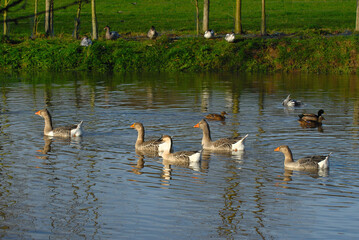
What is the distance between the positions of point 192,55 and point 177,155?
32.5 metres

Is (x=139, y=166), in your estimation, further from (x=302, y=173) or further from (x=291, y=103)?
(x=291, y=103)

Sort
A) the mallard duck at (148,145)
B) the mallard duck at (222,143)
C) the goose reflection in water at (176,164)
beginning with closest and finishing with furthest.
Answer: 1. the goose reflection in water at (176,164)
2. the mallard duck at (222,143)
3. the mallard duck at (148,145)

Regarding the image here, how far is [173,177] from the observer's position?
16.5 metres

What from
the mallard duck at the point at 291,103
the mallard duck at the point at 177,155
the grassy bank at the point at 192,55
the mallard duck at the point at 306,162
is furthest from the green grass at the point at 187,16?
the mallard duck at the point at 306,162

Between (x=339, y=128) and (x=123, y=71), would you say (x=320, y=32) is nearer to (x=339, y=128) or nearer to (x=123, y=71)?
(x=123, y=71)

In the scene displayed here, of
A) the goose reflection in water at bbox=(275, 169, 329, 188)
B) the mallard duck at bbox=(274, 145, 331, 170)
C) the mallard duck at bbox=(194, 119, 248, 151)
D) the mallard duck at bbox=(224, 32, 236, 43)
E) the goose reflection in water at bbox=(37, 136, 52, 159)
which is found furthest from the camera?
the mallard duck at bbox=(224, 32, 236, 43)

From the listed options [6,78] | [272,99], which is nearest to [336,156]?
[272,99]

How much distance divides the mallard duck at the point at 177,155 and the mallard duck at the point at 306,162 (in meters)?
2.43

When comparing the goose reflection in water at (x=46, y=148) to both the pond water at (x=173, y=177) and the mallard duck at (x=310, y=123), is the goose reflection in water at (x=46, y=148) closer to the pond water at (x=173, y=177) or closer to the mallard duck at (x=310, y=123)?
the pond water at (x=173, y=177)

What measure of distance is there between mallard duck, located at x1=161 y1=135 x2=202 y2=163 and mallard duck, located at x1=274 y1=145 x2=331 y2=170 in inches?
95.8

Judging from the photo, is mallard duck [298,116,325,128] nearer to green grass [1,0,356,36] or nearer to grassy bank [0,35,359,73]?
grassy bank [0,35,359,73]

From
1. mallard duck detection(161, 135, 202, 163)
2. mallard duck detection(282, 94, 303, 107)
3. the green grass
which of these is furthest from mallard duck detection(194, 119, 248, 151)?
the green grass

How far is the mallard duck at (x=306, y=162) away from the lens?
1675cm

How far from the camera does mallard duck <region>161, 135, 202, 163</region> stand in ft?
58.5
